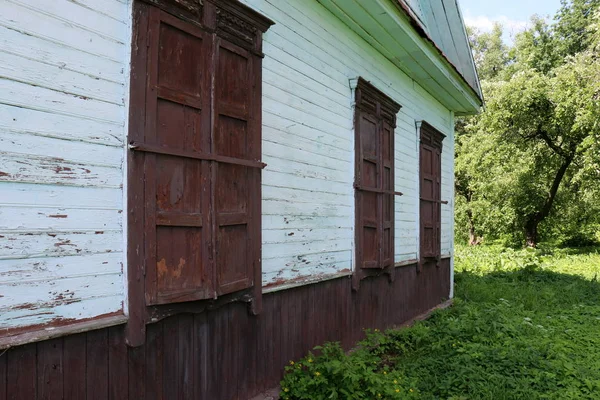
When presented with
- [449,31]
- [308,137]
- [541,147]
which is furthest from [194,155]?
[541,147]

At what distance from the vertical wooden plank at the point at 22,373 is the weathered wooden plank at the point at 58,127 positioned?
1.01 meters

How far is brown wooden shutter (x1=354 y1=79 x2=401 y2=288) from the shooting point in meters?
5.38

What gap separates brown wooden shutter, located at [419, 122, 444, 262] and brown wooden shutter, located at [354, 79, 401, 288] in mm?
1497

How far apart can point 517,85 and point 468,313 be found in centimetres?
1229

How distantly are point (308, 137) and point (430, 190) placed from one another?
4.32 m

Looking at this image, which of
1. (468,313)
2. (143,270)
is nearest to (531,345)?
(468,313)

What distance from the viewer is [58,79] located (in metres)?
2.30

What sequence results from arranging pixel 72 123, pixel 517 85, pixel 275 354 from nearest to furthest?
pixel 72 123 < pixel 275 354 < pixel 517 85

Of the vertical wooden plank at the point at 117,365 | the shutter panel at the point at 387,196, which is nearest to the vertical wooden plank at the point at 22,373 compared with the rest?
the vertical wooden plank at the point at 117,365

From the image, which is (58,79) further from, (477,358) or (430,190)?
(430,190)

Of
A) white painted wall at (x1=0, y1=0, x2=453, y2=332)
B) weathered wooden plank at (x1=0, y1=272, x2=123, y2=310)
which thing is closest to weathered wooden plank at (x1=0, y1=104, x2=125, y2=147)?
white painted wall at (x1=0, y1=0, x2=453, y2=332)

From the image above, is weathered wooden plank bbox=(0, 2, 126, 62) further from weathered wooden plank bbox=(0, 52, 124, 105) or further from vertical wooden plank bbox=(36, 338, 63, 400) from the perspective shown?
vertical wooden plank bbox=(36, 338, 63, 400)

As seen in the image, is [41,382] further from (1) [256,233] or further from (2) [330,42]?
(2) [330,42]

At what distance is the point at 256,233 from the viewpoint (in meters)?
3.55
